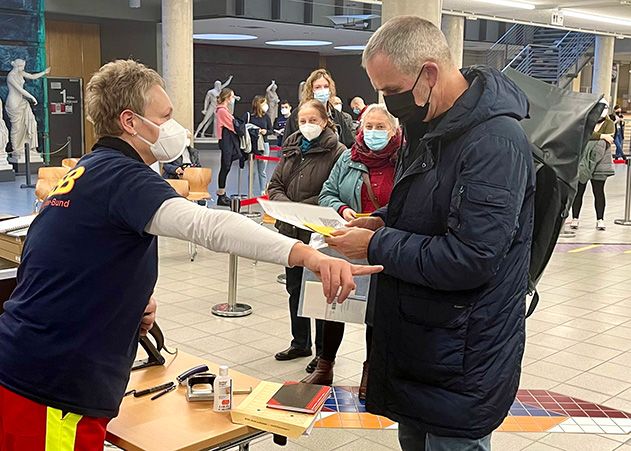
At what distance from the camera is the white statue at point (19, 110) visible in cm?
1677

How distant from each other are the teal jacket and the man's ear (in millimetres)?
2350

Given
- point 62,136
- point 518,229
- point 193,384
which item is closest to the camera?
point 518,229

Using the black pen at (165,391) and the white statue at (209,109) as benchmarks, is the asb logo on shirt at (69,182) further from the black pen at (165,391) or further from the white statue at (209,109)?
the white statue at (209,109)

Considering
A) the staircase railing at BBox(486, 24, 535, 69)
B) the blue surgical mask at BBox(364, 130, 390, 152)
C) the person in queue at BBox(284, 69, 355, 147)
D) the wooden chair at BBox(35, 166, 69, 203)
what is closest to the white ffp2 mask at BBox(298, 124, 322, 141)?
the blue surgical mask at BBox(364, 130, 390, 152)

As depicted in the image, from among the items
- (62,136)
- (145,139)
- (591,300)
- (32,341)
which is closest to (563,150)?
(145,139)

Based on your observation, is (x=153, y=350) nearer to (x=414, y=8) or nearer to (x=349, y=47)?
(x=414, y=8)

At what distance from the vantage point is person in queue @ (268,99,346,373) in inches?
192

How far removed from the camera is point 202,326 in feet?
19.4

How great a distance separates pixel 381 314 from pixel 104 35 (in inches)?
895

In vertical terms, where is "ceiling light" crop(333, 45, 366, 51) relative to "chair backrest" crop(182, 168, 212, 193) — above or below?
above

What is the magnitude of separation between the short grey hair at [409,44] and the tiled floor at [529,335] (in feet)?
7.76

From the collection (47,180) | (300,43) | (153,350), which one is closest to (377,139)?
(153,350)

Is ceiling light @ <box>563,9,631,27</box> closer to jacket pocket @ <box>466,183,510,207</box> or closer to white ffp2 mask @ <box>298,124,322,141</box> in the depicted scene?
white ffp2 mask @ <box>298,124,322,141</box>

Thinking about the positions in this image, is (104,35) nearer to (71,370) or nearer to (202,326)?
(202,326)
